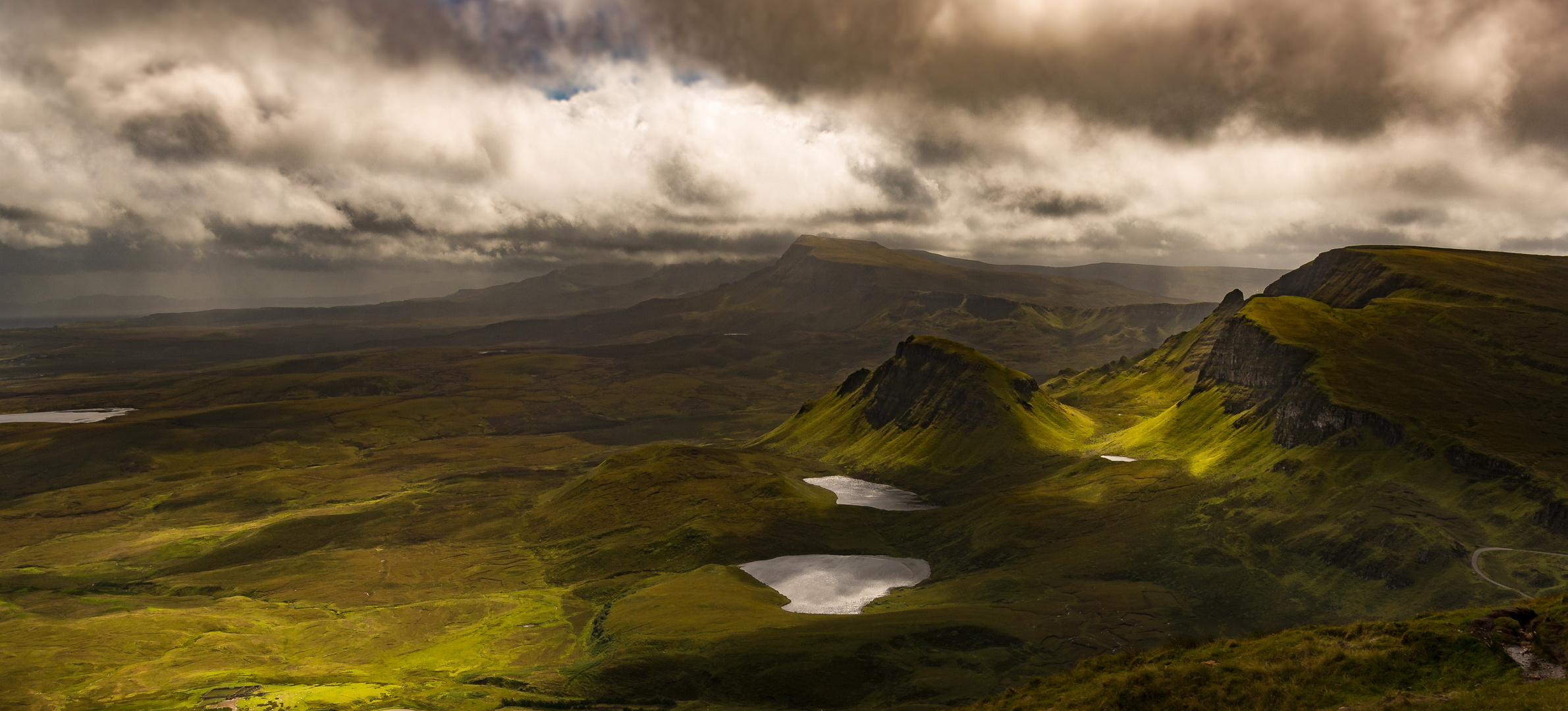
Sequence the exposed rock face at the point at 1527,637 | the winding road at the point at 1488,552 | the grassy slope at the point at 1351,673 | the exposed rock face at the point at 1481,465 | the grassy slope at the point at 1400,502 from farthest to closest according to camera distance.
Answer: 1. the exposed rock face at the point at 1481,465
2. the grassy slope at the point at 1400,502
3. the winding road at the point at 1488,552
4. the grassy slope at the point at 1351,673
5. the exposed rock face at the point at 1527,637

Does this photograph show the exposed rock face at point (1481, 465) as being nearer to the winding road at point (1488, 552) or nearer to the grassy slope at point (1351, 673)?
the winding road at point (1488, 552)

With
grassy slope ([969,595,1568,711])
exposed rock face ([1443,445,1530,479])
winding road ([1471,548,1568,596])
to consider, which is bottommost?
winding road ([1471,548,1568,596])

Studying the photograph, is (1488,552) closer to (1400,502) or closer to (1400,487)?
(1400,502)

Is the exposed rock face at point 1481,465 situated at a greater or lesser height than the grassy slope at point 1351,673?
lesser

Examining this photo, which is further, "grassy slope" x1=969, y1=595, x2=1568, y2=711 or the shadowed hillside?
the shadowed hillside

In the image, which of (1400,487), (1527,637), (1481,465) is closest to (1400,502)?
(1400,487)

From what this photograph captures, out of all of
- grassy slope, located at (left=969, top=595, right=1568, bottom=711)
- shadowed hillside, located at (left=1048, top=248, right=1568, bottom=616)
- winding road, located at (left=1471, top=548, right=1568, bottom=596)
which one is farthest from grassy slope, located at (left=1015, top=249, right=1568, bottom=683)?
grassy slope, located at (left=969, top=595, right=1568, bottom=711)

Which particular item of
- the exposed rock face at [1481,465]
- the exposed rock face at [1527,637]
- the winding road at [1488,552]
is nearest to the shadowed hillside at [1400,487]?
the exposed rock face at [1481,465]

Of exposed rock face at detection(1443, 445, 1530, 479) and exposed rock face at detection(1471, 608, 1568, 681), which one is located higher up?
exposed rock face at detection(1471, 608, 1568, 681)

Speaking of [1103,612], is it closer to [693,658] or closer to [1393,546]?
[1393,546]

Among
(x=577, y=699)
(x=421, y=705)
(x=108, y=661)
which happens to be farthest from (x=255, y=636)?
(x=577, y=699)

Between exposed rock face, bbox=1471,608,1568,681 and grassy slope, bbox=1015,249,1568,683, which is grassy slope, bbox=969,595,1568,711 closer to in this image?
exposed rock face, bbox=1471,608,1568,681
